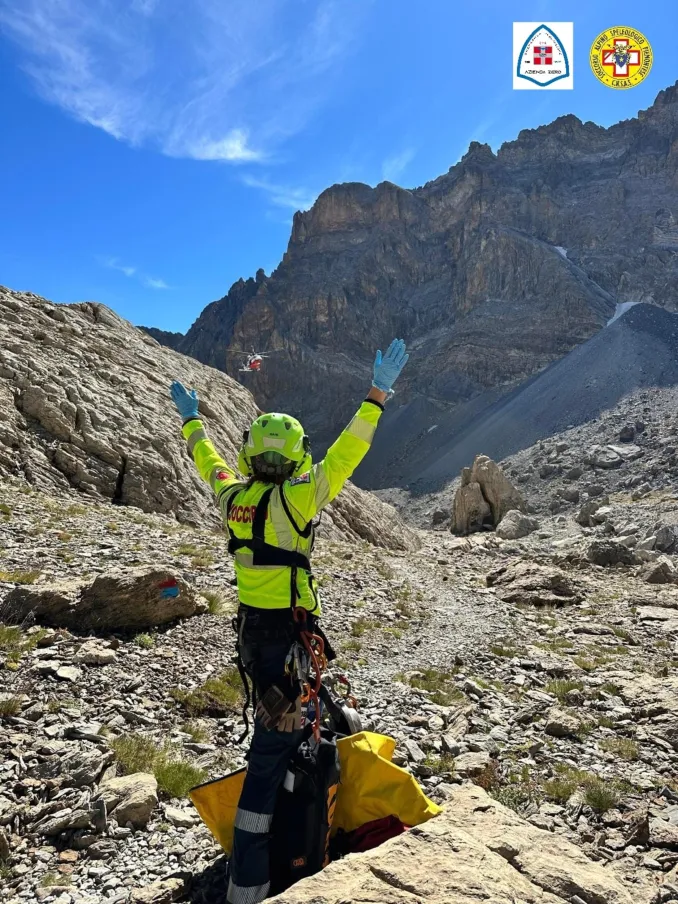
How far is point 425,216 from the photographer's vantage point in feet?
486

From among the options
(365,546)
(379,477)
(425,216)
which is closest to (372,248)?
(425,216)

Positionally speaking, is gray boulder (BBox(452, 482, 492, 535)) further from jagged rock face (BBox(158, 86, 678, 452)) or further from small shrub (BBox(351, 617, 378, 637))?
jagged rock face (BBox(158, 86, 678, 452))

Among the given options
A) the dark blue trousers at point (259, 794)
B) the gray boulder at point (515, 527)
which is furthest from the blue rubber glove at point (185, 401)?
the gray boulder at point (515, 527)

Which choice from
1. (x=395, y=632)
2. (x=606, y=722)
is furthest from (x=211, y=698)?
(x=395, y=632)

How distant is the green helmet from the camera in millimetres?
3697

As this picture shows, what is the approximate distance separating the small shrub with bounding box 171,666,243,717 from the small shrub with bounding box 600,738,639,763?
4.27 m

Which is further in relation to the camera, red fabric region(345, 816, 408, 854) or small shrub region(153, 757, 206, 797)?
small shrub region(153, 757, 206, 797)

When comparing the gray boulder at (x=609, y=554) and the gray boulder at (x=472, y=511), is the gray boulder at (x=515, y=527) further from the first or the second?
the gray boulder at (x=609, y=554)

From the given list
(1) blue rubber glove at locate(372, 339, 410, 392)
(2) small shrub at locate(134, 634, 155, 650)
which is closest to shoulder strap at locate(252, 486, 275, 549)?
(1) blue rubber glove at locate(372, 339, 410, 392)

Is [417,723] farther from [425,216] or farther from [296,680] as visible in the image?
[425,216]

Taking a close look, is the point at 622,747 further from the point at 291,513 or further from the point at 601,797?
the point at 291,513

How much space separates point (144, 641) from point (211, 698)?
1.73 m

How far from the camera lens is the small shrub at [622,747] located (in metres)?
5.56

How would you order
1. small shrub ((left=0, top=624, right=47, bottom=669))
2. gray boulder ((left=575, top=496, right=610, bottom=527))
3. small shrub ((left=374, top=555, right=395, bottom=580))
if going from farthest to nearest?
gray boulder ((left=575, top=496, right=610, bottom=527)) → small shrub ((left=374, top=555, right=395, bottom=580)) → small shrub ((left=0, top=624, right=47, bottom=669))
